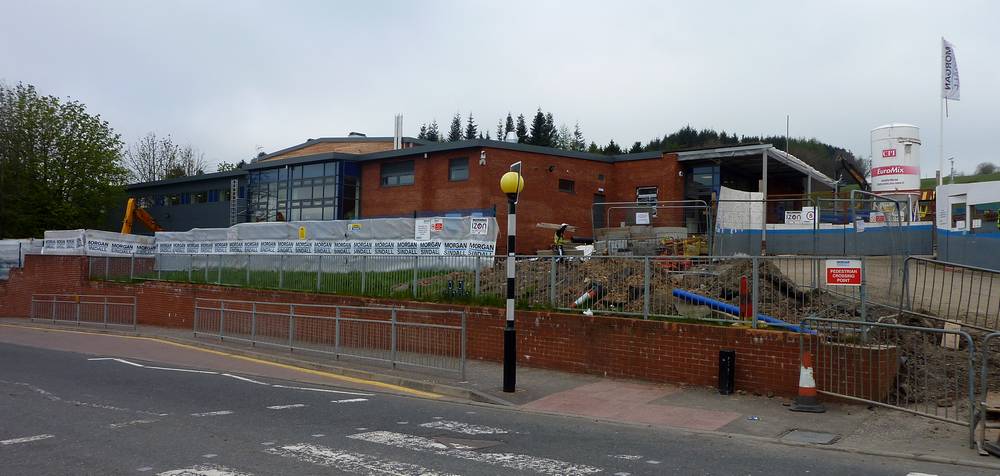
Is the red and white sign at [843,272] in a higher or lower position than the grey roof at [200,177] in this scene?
lower

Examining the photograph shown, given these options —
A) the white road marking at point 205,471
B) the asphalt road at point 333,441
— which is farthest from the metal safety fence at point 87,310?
the white road marking at point 205,471

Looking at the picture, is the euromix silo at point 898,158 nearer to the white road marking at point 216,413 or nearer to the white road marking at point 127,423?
the white road marking at point 216,413

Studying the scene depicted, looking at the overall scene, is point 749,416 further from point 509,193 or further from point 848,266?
point 509,193

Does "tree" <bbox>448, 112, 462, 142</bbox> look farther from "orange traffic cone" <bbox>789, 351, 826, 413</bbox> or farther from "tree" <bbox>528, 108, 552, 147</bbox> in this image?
"orange traffic cone" <bbox>789, 351, 826, 413</bbox>

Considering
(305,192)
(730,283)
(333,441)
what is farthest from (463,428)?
(305,192)

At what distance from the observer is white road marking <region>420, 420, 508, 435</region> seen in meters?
8.84

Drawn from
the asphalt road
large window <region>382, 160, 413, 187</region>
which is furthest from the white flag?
the asphalt road

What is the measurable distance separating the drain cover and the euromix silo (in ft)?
103

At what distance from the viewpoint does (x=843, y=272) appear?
11.1m

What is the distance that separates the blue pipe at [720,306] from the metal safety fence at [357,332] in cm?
403

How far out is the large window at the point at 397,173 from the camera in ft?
121

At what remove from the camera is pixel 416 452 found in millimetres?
7555

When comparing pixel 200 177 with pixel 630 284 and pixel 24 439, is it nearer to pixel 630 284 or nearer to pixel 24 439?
pixel 630 284

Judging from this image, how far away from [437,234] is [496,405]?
13.7 metres
